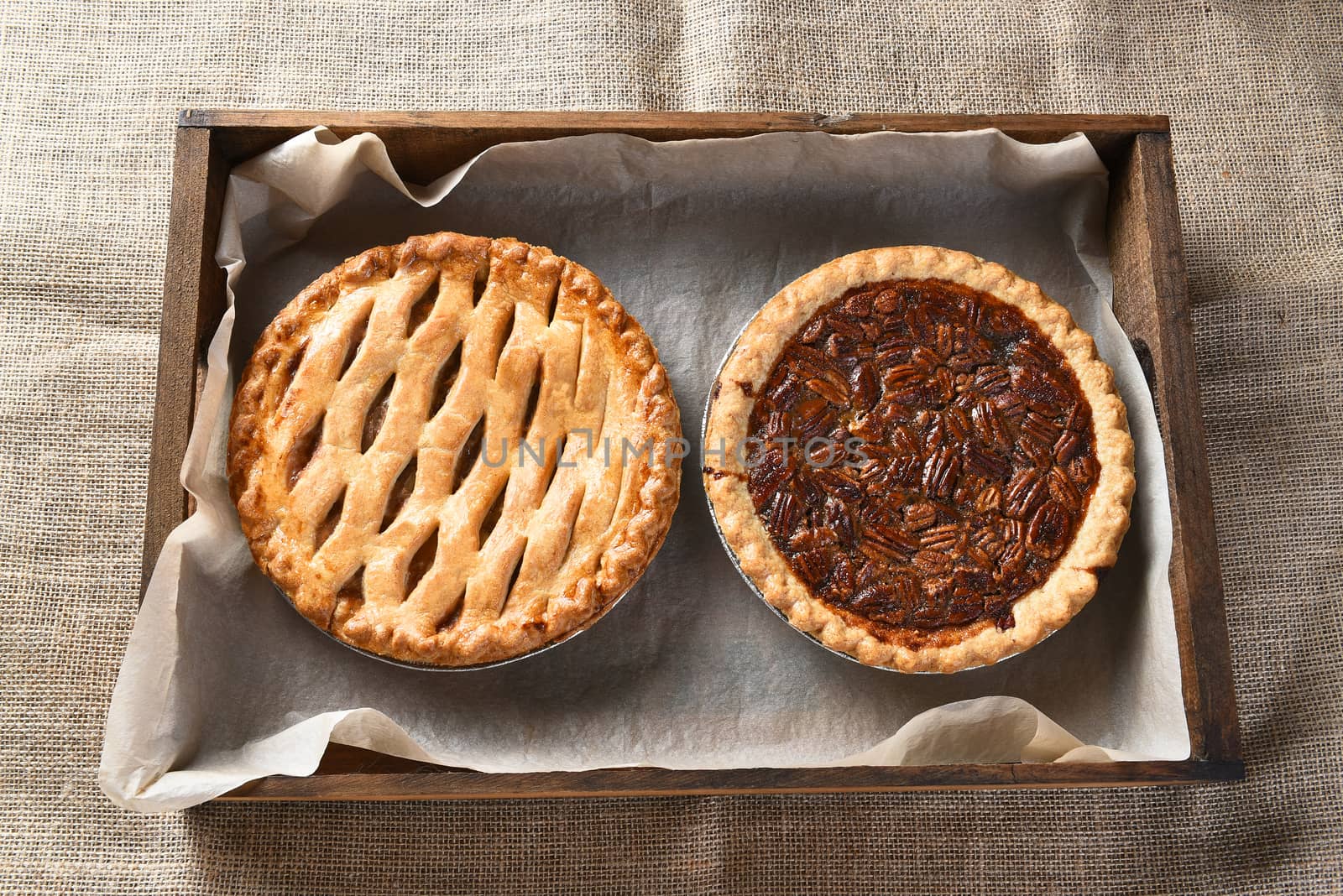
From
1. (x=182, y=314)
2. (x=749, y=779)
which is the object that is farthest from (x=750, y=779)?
(x=182, y=314)

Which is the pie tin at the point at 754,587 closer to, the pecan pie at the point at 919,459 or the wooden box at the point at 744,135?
the pecan pie at the point at 919,459

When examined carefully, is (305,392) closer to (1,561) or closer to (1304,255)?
(1,561)

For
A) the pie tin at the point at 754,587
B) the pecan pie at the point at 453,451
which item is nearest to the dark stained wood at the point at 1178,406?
the pie tin at the point at 754,587

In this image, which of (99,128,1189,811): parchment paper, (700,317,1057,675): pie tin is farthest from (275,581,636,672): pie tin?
(700,317,1057,675): pie tin

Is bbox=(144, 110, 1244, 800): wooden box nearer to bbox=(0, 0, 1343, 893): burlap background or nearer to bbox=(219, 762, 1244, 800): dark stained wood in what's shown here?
bbox=(219, 762, 1244, 800): dark stained wood

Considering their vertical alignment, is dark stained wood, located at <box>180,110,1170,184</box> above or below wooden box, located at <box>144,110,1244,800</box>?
above

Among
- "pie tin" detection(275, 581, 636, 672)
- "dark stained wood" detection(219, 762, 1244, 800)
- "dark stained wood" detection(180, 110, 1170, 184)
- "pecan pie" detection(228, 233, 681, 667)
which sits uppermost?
"dark stained wood" detection(180, 110, 1170, 184)
